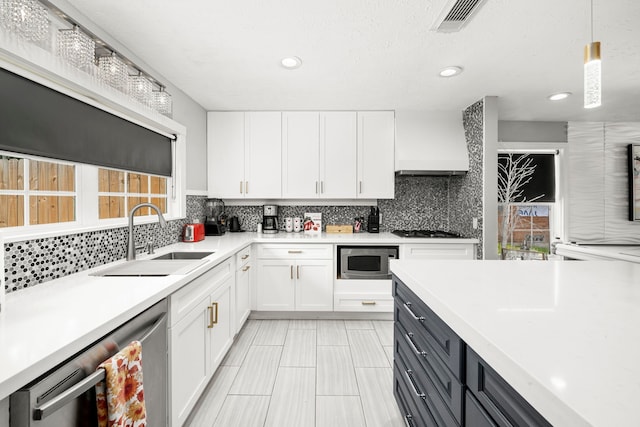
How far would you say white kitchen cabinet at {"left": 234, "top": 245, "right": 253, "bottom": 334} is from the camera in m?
2.72

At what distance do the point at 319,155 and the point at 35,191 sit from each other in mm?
2556

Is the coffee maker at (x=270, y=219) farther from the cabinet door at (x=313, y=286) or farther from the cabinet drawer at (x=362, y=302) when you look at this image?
the cabinet drawer at (x=362, y=302)

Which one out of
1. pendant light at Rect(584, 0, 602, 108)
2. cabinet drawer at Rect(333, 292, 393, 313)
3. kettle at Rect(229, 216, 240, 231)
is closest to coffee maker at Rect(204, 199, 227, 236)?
kettle at Rect(229, 216, 240, 231)

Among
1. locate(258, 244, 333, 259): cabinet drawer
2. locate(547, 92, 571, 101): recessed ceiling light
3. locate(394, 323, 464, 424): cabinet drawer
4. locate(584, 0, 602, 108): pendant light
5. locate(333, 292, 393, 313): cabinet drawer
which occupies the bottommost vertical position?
locate(333, 292, 393, 313): cabinet drawer

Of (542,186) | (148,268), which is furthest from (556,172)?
(148,268)

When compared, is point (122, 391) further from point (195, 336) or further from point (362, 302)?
point (362, 302)

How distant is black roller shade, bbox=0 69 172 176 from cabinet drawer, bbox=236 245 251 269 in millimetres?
1038

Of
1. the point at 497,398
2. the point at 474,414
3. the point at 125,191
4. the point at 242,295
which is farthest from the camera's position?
the point at 242,295

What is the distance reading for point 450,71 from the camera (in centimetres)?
252

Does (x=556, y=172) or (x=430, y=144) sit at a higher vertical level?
(x=430, y=144)

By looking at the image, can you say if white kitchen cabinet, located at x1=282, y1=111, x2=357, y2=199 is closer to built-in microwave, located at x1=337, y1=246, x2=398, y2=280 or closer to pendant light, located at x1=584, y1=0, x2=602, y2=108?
built-in microwave, located at x1=337, y1=246, x2=398, y2=280

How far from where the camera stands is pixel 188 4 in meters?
1.69

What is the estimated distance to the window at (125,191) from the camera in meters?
2.07

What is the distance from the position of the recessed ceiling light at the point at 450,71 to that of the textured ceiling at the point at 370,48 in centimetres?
6
